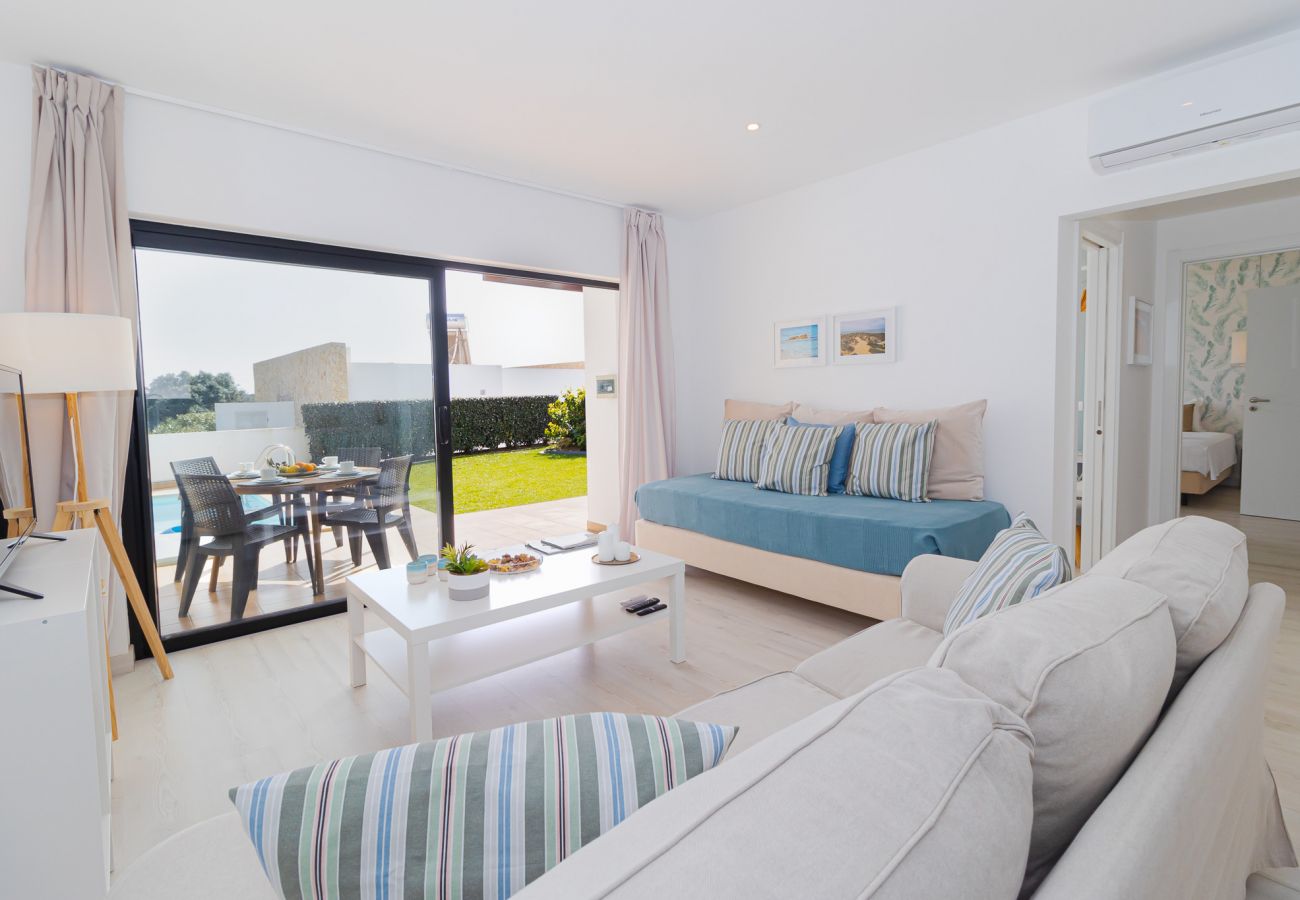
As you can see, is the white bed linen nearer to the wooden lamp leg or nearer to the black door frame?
the black door frame

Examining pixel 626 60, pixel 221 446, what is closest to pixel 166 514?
pixel 221 446

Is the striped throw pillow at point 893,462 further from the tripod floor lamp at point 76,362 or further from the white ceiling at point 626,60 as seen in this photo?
the tripod floor lamp at point 76,362

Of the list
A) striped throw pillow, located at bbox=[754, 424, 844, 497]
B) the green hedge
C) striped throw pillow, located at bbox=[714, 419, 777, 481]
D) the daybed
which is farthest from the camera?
striped throw pillow, located at bbox=[714, 419, 777, 481]

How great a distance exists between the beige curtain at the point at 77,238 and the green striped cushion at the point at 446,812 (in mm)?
2861

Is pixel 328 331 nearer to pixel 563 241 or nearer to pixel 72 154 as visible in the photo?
pixel 72 154

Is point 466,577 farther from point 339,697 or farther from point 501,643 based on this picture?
point 339,697

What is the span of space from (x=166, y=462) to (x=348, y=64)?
1977 mm

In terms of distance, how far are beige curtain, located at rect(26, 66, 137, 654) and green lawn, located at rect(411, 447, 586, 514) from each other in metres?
4.31

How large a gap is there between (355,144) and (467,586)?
100 inches

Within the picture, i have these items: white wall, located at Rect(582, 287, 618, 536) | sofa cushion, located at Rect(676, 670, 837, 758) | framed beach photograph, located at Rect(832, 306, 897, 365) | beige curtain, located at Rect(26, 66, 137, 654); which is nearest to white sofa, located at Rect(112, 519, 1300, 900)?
sofa cushion, located at Rect(676, 670, 837, 758)

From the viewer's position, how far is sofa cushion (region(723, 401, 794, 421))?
431 cm

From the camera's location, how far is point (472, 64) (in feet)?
8.64

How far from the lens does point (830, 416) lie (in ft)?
13.4

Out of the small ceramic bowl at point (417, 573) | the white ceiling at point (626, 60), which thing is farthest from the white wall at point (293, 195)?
the small ceramic bowl at point (417, 573)
